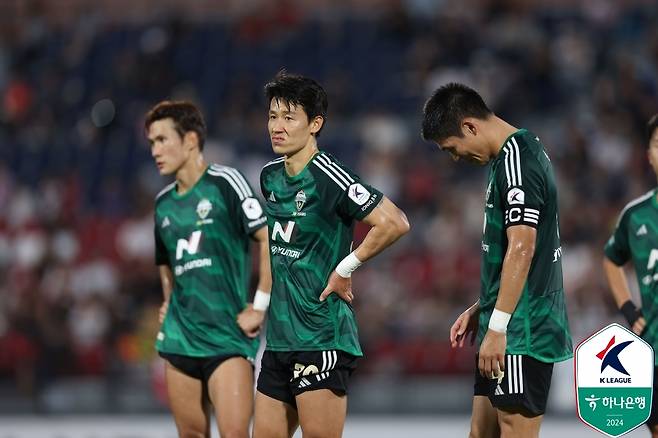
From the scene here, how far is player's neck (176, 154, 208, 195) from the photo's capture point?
22.8 ft

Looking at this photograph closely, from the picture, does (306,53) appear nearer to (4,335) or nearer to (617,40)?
(617,40)

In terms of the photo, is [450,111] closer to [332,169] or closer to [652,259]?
[332,169]

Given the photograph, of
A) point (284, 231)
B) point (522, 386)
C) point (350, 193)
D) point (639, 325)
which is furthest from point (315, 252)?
point (639, 325)

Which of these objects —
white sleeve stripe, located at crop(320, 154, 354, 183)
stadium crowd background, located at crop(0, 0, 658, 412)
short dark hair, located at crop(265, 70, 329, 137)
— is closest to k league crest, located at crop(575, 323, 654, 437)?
white sleeve stripe, located at crop(320, 154, 354, 183)

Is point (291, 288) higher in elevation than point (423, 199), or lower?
lower

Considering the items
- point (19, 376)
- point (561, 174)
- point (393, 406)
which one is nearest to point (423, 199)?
point (561, 174)

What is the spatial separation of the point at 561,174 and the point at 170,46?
6.51 meters

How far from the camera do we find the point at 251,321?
669 centimetres

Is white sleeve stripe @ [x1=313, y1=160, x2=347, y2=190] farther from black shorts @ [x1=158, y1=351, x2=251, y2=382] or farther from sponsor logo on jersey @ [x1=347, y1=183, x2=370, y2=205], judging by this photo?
black shorts @ [x1=158, y1=351, x2=251, y2=382]

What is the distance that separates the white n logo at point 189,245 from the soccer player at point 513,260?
1756 millimetres

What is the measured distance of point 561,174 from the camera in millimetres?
13062

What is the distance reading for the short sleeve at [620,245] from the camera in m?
6.99

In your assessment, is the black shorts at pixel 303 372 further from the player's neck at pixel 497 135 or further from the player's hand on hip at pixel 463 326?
the player's neck at pixel 497 135

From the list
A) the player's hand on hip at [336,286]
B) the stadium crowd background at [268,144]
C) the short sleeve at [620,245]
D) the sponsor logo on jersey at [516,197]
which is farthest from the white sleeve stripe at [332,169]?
the stadium crowd background at [268,144]
